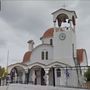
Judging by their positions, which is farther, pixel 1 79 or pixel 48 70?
pixel 48 70

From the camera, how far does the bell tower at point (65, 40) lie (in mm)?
31797

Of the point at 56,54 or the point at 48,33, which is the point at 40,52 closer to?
the point at 56,54

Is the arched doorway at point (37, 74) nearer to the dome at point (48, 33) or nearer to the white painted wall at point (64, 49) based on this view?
the white painted wall at point (64, 49)

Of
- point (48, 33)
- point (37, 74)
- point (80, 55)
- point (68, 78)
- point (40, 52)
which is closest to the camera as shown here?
point (68, 78)

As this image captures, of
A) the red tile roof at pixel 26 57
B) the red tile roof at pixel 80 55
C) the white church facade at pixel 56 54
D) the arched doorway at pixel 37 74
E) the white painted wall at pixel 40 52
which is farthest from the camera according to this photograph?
the red tile roof at pixel 26 57

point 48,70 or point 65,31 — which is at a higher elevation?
point 65,31

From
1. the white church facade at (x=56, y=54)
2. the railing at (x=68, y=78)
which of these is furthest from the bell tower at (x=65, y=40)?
the railing at (x=68, y=78)

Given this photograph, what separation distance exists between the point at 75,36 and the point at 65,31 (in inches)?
93.2

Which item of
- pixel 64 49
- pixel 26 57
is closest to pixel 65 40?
pixel 64 49

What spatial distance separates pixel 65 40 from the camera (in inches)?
1276

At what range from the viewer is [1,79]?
27844 millimetres

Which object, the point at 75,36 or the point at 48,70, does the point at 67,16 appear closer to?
the point at 75,36

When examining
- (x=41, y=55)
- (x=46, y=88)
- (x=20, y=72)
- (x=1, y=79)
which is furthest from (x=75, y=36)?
(x=46, y=88)

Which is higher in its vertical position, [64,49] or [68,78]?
[64,49]
